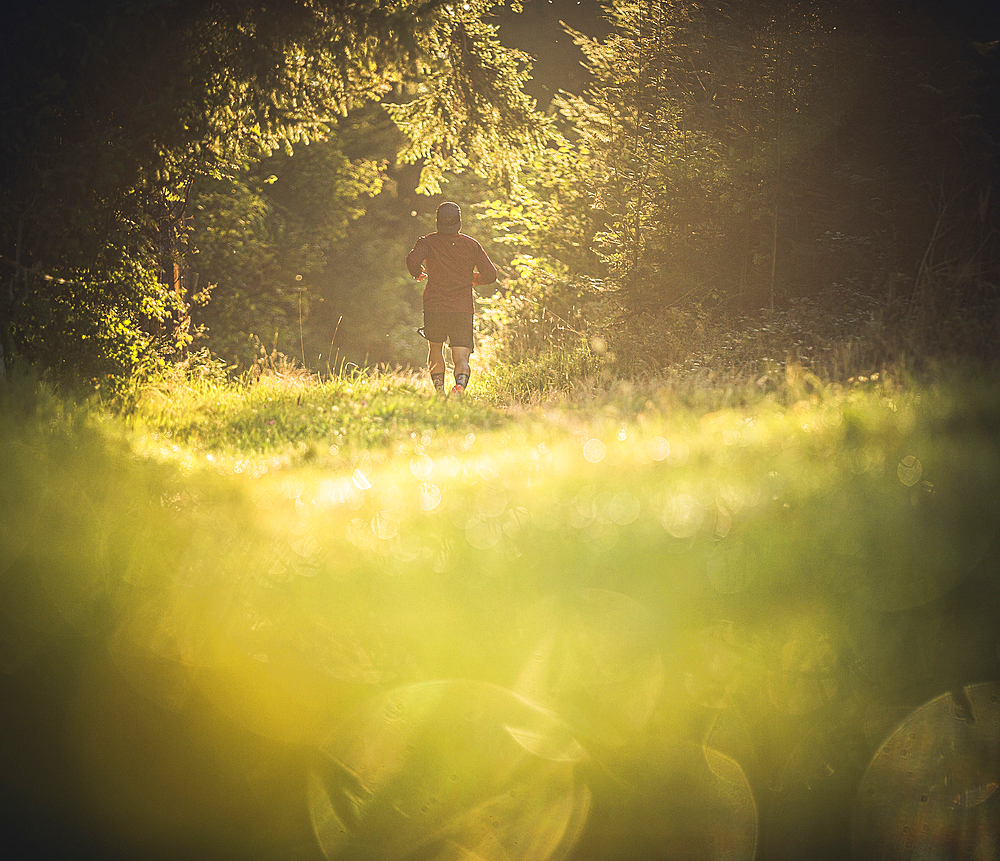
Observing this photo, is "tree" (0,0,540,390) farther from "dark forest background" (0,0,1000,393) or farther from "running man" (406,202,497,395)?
"running man" (406,202,497,395)

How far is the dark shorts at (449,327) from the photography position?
9531 millimetres

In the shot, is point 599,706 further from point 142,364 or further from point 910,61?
point 910,61

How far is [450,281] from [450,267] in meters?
0.17

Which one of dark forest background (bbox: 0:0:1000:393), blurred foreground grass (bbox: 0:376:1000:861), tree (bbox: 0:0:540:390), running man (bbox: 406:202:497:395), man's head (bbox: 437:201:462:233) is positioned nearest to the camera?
blurred foreground grass (bbox: 0:376:1000:861)

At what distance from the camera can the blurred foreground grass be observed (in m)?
1.90

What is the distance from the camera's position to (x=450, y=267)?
938 centimetres

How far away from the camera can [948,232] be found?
1080 centimetres

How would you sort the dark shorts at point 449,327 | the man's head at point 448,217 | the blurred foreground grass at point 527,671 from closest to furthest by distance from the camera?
1. the blurred foreground grass at point 527,671
2. the man's head at point 448,217
3. the dark shorts at point 449,327

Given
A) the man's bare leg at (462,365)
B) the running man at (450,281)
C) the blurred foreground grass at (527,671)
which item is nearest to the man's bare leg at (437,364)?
the running man at (450,281)

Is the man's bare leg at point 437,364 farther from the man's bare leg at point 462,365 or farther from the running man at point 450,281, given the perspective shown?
the man's bare leg at point 462,365

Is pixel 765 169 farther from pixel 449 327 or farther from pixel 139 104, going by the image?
pixel 139 104

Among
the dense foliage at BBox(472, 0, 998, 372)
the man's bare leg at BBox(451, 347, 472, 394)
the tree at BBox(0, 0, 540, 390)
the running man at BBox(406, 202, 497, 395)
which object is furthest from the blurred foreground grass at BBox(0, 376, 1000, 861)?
the dense foliage at BBox(472, 0, 998, 372)

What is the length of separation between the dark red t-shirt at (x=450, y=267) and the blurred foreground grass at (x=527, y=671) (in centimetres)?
711

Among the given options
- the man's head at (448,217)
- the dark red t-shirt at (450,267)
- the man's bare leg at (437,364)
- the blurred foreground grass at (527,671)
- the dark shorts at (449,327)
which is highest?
the man's head at (448,217)
